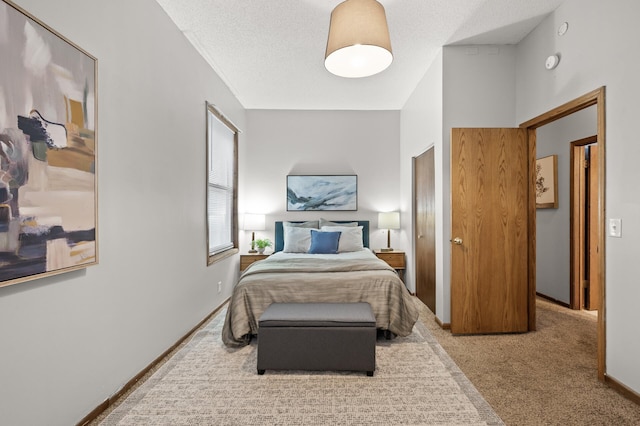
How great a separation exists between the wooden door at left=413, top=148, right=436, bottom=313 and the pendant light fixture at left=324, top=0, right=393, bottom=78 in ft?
6.01

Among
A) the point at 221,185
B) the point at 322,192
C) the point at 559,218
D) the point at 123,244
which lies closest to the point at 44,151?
the point at 123,244

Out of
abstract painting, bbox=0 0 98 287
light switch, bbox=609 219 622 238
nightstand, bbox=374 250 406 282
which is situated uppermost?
abstract painting, bbox=0 0 98 287

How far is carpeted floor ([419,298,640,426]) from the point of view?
2000 millimetres

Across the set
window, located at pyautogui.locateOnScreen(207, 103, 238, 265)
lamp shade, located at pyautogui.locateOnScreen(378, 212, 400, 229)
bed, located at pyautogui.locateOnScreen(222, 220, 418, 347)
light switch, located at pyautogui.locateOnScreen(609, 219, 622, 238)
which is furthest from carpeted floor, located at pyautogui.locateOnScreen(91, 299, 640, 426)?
lamp shade, located at pyautogui.locateOnScreen(378, 212, 400, 229)

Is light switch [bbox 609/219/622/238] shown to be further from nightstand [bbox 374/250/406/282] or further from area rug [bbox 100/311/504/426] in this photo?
nightstand [bbox 374/250/406/282]

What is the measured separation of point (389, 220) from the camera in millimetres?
5188

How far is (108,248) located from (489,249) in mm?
3115

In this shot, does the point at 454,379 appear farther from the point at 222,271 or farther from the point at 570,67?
the point at 222,271

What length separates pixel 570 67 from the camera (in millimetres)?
2670

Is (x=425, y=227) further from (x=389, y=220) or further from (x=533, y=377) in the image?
(x=533, y=377)

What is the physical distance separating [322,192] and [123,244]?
3484 millimetres

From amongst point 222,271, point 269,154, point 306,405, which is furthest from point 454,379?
point 269,154

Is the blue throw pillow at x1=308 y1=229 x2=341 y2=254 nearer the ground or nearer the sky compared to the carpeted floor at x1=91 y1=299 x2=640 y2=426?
nearer the sky

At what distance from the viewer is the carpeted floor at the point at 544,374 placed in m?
2.00
